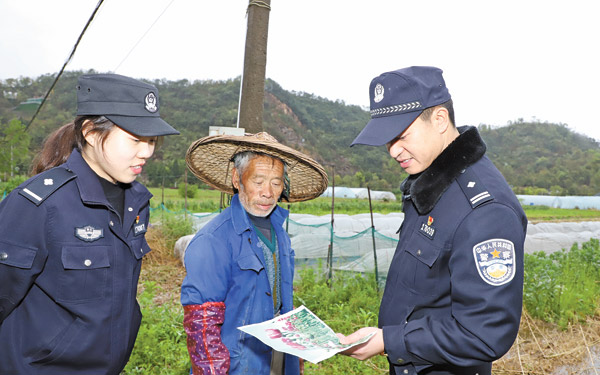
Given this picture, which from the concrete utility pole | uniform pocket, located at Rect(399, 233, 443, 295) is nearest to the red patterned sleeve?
uniform pocket, located at Rect(399, 233, 443, 295)

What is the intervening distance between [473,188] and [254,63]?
10.1 feet

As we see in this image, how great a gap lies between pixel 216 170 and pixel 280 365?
1290 millimetres

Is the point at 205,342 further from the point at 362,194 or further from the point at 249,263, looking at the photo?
the point at 362,194

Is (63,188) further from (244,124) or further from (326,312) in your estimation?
(326,312)

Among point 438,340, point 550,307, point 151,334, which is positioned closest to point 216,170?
point 438,340

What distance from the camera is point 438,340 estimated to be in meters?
1.40

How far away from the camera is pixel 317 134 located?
57.9 metres

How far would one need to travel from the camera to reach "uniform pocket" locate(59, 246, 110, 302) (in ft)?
4.96

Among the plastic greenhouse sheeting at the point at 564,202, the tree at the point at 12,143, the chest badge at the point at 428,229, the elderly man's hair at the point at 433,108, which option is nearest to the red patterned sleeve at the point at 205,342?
the chest badge at the point at 428,229

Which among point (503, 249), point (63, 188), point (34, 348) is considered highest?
point (63, 188)

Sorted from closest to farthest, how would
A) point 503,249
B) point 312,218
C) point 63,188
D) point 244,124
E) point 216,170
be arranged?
point 503,249, point 63,188, point 216,170, point 244,124, point 312,218

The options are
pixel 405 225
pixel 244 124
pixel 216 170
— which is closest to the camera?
pixel 405 225

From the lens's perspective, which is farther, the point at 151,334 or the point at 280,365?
the point at 151,334

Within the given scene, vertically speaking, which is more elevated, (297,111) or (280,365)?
(297,111)
